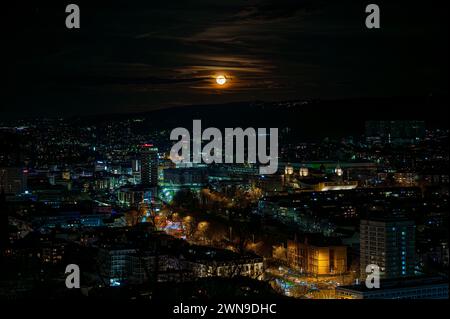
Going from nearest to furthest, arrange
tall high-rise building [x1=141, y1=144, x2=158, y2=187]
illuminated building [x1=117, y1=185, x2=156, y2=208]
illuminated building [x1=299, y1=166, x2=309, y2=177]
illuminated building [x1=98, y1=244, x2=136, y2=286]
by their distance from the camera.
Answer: illuminated building [x1=98, y1=244, x2=136, y2=286]
illuminated building [x1=117, y1=185, x2=156, y2=208]
illuminated building [x1=299, y1=166, x2=309, y2=177]
tall high-rise building [x1=141, y1=144, x2=158, y2=187]

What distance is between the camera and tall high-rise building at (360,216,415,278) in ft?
19.3

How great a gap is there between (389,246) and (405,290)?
1713 millimetres

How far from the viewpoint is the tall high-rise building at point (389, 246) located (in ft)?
19.3

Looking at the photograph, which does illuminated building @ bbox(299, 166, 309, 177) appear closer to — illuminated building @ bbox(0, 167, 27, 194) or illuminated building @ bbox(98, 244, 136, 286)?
illuminated building @ bbox(0, 167, 27, 194)

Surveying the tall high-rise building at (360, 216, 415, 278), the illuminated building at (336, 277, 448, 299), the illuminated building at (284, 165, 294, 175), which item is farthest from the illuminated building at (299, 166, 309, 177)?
the illuminated building at (336, 277, 448, 299)

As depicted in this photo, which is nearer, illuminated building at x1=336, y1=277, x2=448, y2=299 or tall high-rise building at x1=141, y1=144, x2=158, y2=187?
illuminated building at x1=336, y1=277, x2=448, y2=299

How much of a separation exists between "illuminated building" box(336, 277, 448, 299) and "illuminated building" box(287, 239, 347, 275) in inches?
75.2

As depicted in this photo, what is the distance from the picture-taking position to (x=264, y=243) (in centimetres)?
800

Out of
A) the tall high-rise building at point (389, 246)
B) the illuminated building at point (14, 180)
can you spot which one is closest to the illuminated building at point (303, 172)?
the illuminated building at point (14, 180)

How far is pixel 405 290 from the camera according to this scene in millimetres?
4520

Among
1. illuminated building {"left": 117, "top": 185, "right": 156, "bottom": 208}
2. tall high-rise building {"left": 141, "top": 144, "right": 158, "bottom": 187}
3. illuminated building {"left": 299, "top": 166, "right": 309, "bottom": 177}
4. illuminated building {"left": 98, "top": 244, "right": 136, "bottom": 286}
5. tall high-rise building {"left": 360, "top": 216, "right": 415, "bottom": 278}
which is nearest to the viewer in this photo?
tall high-rise building {"left": 360, "top": 216, "right": 415, "bottom": 278}
